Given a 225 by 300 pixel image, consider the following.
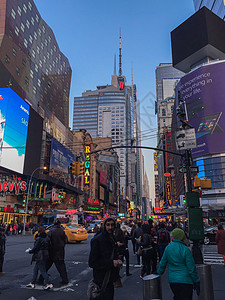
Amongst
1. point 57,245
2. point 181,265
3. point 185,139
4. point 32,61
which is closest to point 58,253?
point 57,245

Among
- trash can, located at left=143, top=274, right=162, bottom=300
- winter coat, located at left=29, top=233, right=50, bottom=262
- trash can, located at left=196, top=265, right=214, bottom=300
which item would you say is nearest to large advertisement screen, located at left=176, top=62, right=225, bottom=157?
winter coat, located at left=29, top=233, right=50, bottom=262

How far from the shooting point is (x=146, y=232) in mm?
8891

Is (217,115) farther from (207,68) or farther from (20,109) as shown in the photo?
(20,109)

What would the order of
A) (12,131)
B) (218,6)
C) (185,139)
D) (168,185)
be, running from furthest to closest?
(168,185)
(218,6)
(12,131)
(185,139)

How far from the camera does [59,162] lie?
221 feet

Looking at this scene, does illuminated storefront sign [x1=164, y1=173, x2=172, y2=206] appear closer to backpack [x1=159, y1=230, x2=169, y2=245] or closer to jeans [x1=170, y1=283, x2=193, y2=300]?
backpack [x1=159, y1=230, x2=169, y2=245]

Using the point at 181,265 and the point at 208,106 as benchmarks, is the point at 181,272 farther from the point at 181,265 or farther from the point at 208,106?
the point at 208,106

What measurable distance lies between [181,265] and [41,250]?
4.82 m

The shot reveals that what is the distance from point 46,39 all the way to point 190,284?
111m

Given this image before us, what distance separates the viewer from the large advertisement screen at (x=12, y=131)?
156 feet

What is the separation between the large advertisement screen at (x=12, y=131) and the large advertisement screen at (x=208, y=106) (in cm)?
4102

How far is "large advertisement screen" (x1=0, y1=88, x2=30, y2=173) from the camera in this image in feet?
156

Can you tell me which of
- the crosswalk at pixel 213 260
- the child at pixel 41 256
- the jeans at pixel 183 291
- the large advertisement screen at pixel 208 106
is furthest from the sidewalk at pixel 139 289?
the large advertisement screen at pixel 208 106

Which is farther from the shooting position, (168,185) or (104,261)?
(168,185)
